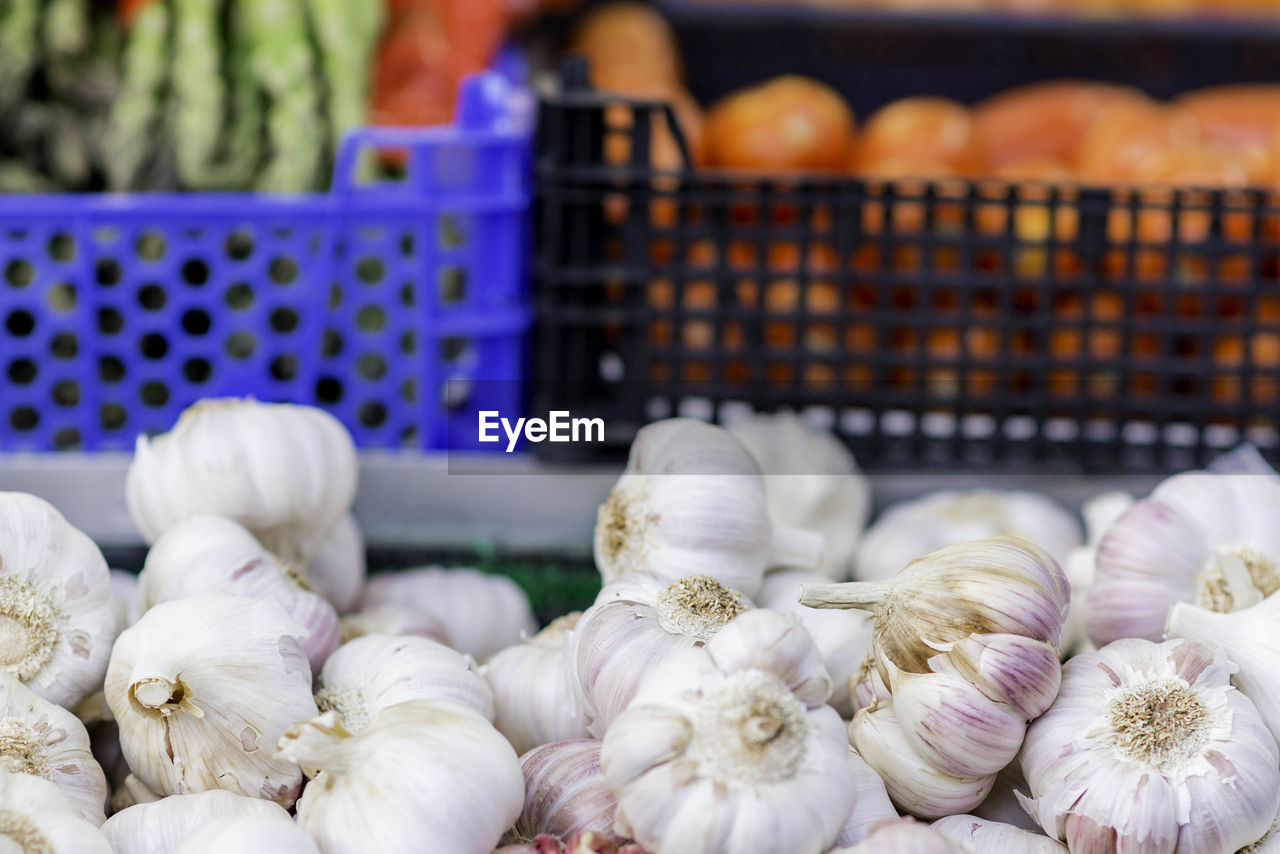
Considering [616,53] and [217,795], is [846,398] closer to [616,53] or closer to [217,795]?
[217,795]

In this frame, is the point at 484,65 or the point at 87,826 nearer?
the point at 87,826

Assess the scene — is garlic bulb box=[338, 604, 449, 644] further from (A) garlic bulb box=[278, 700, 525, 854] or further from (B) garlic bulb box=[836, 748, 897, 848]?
(B) garlic bulb box=[836, 748, 897, 848]

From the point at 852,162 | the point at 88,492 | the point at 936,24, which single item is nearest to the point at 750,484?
the point at 88,492

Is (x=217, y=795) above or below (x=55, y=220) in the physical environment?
below

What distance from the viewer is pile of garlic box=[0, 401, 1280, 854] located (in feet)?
1.88

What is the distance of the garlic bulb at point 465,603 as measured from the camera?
0.98 metres

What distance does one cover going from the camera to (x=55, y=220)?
3.58ft

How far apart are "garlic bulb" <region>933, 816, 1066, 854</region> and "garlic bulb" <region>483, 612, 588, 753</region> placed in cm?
25

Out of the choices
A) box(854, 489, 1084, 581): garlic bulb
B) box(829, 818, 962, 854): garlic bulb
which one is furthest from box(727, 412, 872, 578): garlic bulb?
box(829, 818, 962, 854): garlic bulb

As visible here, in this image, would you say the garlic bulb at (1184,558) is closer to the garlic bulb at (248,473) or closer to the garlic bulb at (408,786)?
the garlic bulb at (408,786)

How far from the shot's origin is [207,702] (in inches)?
26.3

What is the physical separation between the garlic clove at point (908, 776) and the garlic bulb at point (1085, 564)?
0.61 ft

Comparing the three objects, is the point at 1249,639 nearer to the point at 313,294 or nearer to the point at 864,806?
the point at 864,806

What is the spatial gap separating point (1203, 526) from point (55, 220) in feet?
3.40
